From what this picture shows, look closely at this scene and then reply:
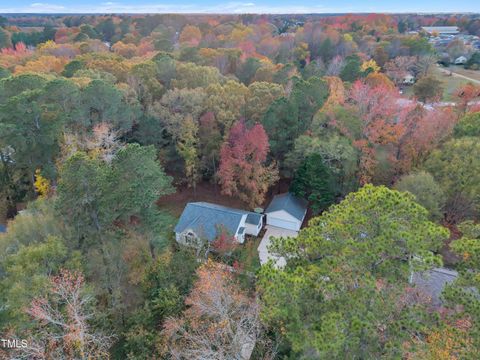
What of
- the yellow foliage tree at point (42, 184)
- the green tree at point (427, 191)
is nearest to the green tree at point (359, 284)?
the green tree at point (427, 191)

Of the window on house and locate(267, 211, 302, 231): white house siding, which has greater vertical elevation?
the window on house

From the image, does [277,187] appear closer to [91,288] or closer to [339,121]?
[339,121]

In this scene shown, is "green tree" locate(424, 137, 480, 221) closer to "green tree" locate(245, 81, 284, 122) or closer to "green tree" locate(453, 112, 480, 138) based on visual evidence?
"green tree" locate(453, 112, 480, 138)

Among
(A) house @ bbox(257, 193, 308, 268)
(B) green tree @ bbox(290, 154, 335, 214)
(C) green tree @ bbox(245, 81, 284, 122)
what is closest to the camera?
(B) green tree @ bbox(290, 154, 335, 214)

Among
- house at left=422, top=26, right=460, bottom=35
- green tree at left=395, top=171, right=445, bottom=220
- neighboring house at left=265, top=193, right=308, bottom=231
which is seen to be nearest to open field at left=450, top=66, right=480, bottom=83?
house at left=422, top=26, right=460, bottom=35

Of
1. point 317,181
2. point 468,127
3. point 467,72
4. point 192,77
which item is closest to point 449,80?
point 467,72

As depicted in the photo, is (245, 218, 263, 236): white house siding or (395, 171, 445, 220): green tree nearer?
(395, 171, 445, 220): green tree

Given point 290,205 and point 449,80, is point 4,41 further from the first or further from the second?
point 449,80
